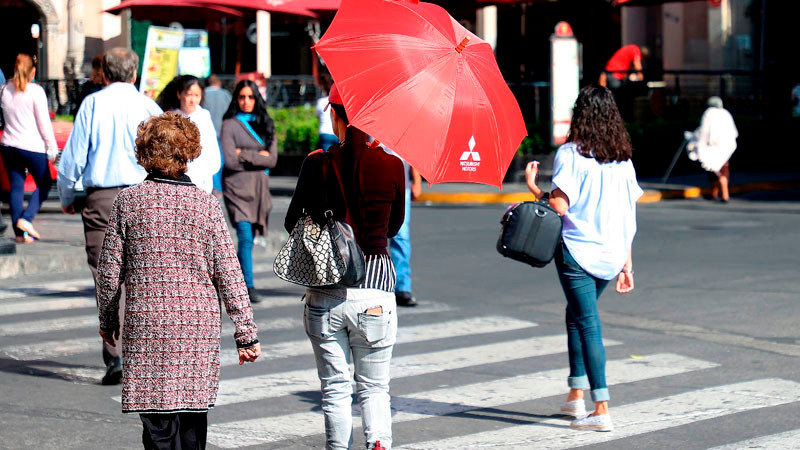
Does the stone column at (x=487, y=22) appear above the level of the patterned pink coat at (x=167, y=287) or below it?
above

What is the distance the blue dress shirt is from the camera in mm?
7031

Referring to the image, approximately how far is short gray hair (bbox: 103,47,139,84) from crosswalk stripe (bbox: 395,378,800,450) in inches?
105

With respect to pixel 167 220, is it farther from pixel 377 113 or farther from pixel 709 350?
pixel 709 350

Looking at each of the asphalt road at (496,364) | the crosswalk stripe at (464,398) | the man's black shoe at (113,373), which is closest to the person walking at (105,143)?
the man's black shoe at (113,373)

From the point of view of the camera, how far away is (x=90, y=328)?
8.93 m

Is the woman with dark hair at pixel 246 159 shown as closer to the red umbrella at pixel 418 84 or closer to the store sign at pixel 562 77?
the red umbrella at pixel 418 84

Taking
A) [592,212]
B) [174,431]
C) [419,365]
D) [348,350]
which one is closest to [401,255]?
[419,365]

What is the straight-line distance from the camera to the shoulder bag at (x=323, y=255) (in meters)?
4.89

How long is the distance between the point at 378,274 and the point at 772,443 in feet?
7.48

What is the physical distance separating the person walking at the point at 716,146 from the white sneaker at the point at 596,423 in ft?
41.9

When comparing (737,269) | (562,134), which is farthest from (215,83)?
(562,134)

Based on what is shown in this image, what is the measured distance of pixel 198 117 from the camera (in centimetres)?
818

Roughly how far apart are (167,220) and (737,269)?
8.15m

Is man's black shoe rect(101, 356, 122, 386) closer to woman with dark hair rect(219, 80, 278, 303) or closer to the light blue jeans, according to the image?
the light blue jeans
